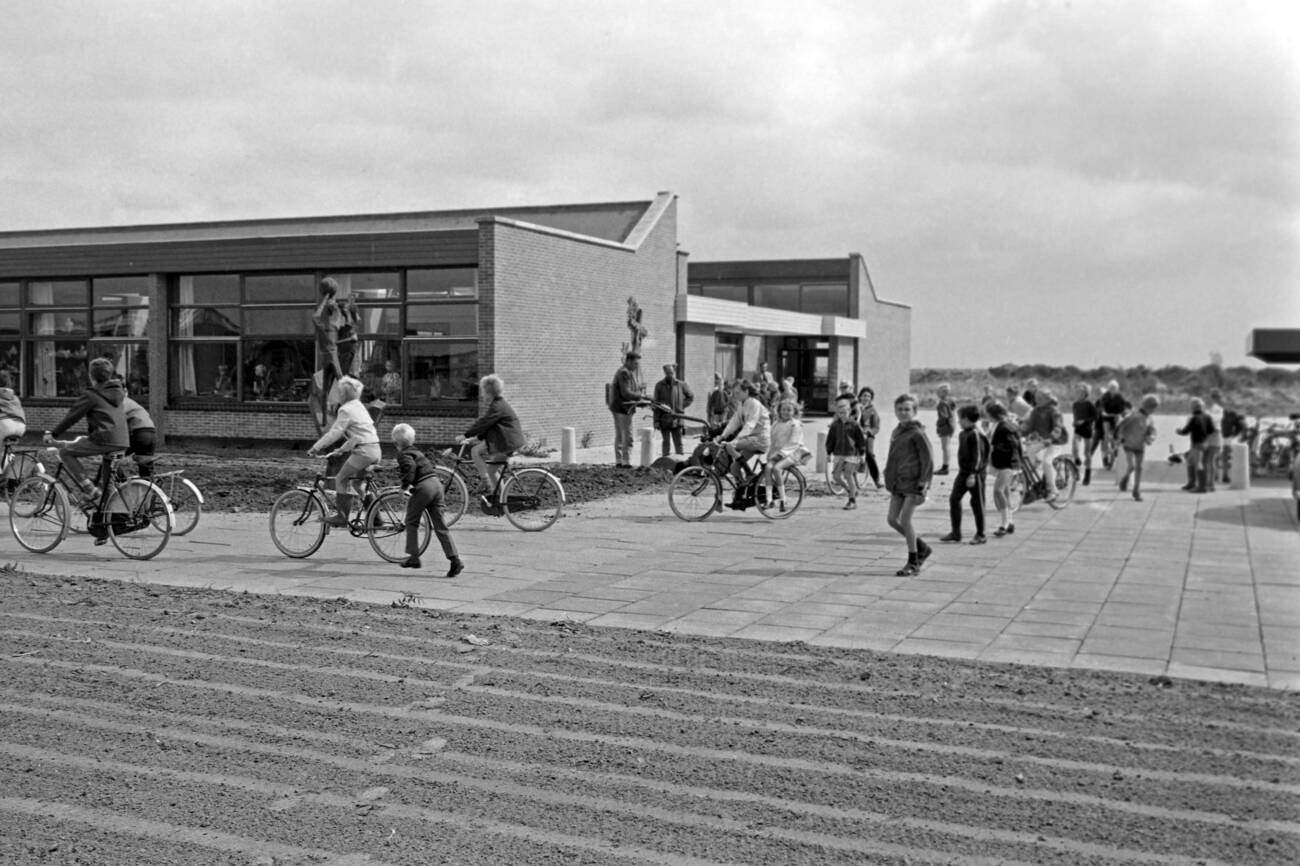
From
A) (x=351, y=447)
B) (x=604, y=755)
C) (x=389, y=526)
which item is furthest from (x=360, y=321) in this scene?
(x=604, y=755)

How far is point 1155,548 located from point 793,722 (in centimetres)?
758

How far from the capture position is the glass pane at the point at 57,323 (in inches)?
1069

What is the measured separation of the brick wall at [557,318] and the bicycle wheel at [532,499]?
→ 1077 centimetres

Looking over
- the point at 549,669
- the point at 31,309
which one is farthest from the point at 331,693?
the point at 31,309

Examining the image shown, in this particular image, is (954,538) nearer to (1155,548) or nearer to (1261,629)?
(1155,548)

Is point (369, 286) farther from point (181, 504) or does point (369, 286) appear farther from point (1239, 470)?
point (1239, 470)

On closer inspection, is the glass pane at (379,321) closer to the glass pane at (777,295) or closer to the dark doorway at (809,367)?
the dark doorway at (809,367)

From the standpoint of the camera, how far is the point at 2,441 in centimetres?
1377

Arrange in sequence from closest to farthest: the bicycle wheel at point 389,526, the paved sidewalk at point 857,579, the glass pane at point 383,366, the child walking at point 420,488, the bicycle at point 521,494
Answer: the paved sidewalk at point 857,579 → the child walking at point 420,488 → the bicycle wheel at point 389,526 → the bicycle at point 521,494 → the glass pane at point 383,366

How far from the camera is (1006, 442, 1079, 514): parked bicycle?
1449 cm

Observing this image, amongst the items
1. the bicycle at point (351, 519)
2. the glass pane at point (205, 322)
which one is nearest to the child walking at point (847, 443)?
the bicycle at point (351, 519)

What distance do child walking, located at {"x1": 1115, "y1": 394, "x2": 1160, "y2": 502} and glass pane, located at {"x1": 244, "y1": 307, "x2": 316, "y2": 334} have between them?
15161 millimetres

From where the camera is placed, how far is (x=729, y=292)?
5012 centimetres

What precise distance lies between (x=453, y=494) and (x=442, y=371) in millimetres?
10864
